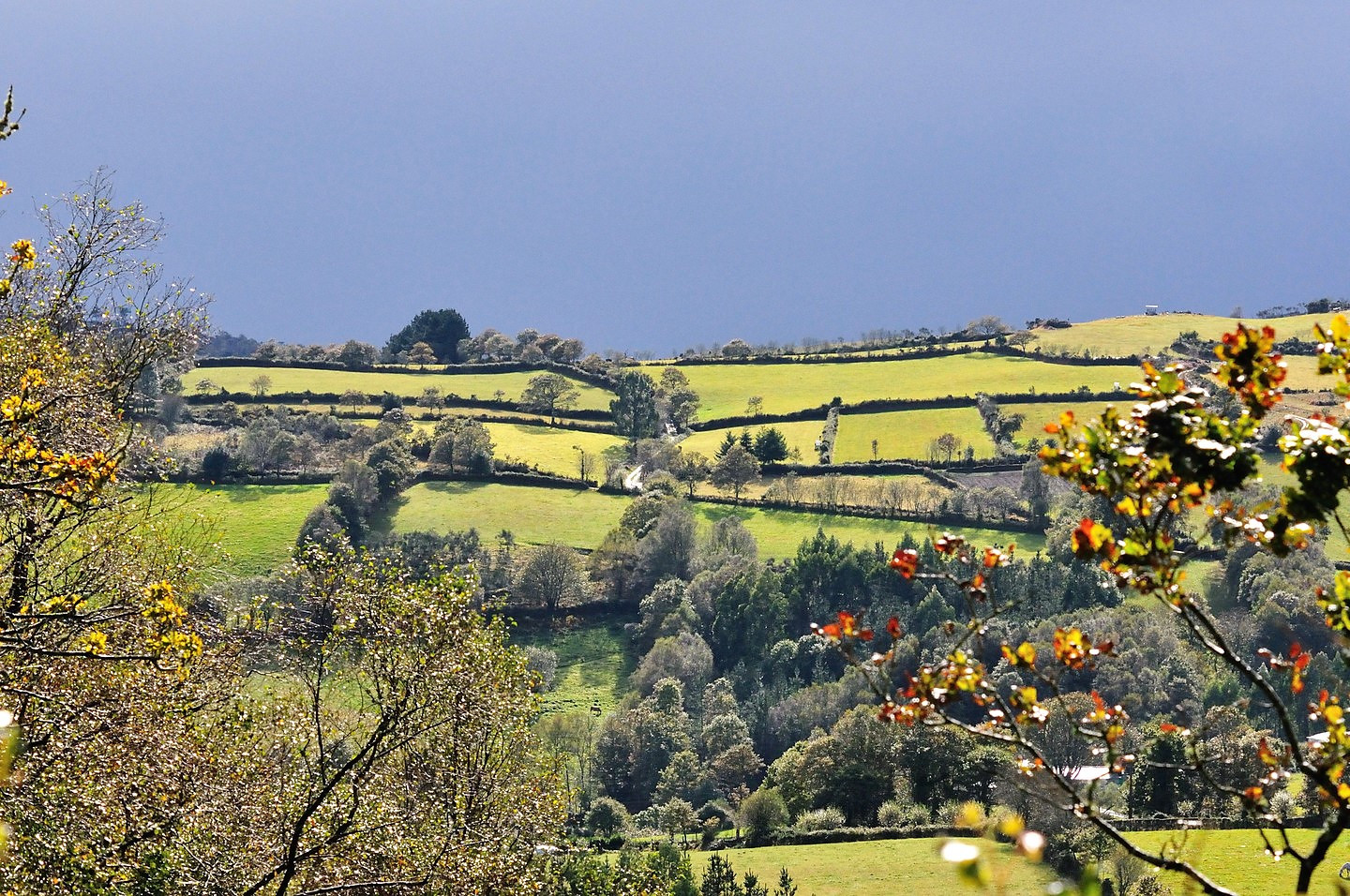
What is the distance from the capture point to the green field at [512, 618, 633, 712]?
291 ft

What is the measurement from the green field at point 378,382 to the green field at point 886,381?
15257 mm

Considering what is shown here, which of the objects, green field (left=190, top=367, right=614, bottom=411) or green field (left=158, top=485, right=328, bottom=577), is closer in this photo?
green field (left=158, top=485, right=328, bottom=577)

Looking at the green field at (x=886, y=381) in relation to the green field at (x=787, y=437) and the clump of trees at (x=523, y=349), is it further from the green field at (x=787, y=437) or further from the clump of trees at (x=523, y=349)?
the clump of trees at (x=523, y=349)

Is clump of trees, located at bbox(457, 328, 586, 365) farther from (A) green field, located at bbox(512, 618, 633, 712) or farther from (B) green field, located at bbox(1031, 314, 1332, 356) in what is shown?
(A) green field, located at bbox(512, 618, 633, 712)

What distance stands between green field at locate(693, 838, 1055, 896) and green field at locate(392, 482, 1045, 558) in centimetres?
5111

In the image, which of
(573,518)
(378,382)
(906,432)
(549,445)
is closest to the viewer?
(573,518)

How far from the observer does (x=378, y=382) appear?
146375mm

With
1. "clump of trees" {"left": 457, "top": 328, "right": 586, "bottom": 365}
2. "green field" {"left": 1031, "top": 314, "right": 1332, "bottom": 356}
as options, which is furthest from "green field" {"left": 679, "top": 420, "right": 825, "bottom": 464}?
"green field" {"left": 1031, "top": 314, "right": 1332, "bottom": 356}

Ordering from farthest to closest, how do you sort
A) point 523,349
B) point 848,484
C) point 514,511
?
point 523,349 → point 848,484 → point 514,511

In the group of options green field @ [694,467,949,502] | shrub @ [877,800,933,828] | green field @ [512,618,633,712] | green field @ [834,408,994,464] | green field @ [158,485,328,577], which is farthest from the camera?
green field @ [834,408,994,464]

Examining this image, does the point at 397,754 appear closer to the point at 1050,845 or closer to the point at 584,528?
A: the point at 1050,845

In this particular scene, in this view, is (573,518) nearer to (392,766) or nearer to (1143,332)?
(392,766)

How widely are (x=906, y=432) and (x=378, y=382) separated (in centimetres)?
5982

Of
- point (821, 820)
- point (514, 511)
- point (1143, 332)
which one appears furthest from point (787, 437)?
point (821, 820)
